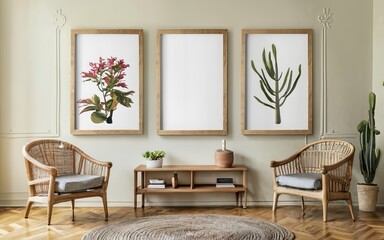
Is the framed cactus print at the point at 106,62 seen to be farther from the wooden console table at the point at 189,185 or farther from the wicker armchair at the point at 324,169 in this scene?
the wicker armchair at the point at 324,169

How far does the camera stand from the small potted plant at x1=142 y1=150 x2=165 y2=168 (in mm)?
5039

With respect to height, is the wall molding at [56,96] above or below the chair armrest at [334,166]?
above

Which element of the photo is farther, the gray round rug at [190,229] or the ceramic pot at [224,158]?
the ceramic pot at [224,158]

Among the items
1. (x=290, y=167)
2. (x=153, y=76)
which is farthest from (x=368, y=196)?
(x=153, y=76)

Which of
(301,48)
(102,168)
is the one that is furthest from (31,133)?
(301,48)

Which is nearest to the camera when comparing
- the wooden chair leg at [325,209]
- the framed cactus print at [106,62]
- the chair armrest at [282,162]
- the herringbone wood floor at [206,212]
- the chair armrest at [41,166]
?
the herringbone wood floor at [206,212]

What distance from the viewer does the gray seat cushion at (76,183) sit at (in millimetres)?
4293

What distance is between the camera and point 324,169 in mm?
4414

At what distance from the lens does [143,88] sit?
534 centimetres

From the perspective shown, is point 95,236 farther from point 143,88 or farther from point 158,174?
point 143,88

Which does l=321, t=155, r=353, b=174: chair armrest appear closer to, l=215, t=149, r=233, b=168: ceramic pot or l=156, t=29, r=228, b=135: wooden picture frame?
l=215, t=149, r=233, b=168: ceramic pot

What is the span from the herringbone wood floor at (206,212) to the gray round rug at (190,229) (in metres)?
0.21

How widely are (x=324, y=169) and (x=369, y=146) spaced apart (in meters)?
0.90

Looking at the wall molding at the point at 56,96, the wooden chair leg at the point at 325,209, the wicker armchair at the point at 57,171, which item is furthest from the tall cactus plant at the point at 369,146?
the wall molding at the point at 56,96
